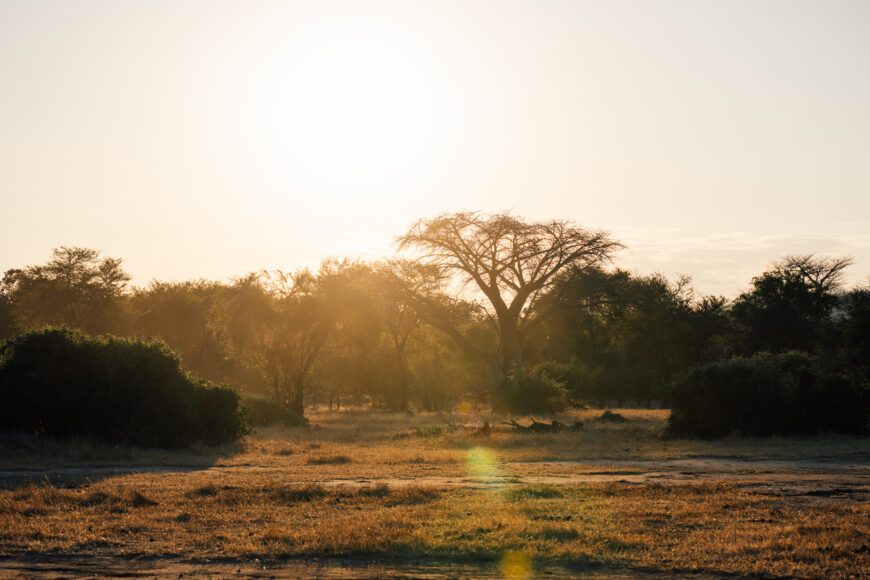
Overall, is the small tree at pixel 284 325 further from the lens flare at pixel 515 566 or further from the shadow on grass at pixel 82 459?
the lens flare at pixel 515 566

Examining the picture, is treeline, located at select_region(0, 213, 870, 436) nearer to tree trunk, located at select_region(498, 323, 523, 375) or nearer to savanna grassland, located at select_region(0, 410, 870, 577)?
tree trunk, located at select_region(498, 323, 523, 375)

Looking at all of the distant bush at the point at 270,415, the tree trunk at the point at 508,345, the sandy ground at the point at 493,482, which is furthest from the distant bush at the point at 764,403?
the tree trunk at the point at 508,345

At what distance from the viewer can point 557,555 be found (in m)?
10.7

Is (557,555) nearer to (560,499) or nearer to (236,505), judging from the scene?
(560,499)

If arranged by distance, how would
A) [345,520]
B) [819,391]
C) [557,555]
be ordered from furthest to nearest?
[819,391] → [345,520] → [557,555]

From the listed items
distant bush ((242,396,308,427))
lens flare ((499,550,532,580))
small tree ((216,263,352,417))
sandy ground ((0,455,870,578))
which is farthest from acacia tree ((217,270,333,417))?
lens flare ((499,550,532,580))

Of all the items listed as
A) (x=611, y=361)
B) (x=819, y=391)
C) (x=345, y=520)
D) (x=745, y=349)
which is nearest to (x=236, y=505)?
(x=345, y=520)

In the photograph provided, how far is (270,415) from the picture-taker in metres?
40.8

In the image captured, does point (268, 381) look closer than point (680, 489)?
No

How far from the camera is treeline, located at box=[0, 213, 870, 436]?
50.7 metres

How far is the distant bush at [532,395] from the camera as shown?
45406 mm

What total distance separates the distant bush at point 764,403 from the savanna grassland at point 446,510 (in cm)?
437

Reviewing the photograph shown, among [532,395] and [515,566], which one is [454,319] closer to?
[532,395]

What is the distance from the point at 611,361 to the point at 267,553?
57.5 m
